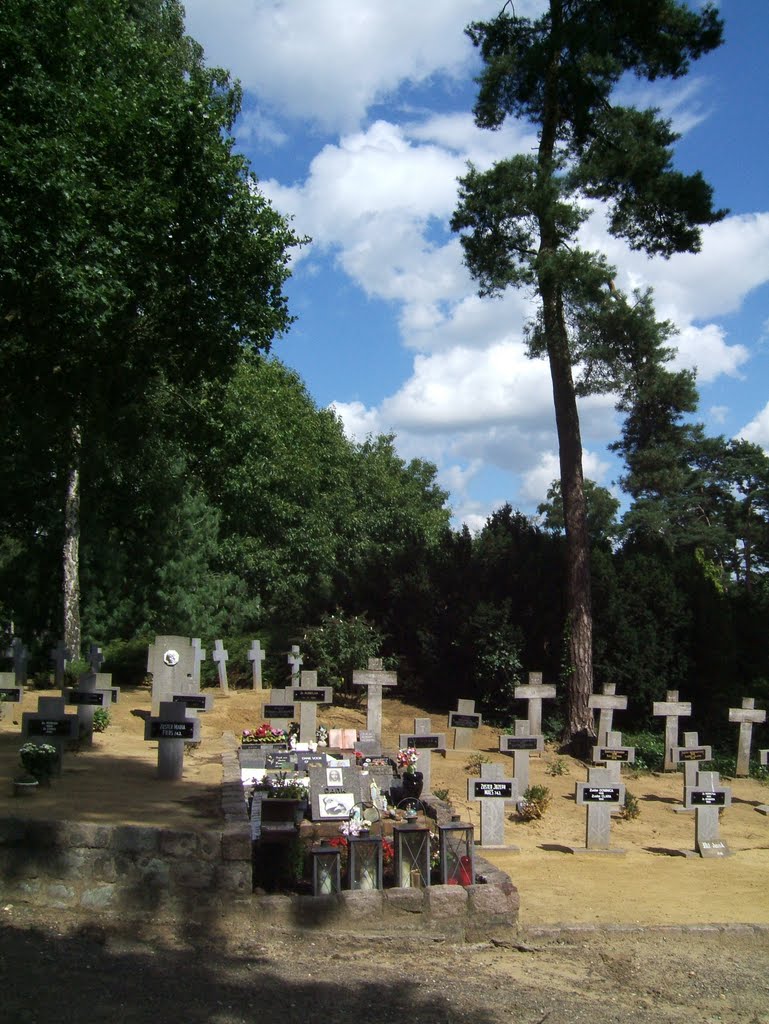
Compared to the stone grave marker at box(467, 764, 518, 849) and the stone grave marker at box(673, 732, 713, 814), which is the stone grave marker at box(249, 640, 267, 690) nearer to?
the stone grave marker at box(673, 732, 713, 814)

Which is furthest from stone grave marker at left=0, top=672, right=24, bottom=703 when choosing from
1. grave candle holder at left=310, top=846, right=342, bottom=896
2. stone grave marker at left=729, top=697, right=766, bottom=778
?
stone grave marker at left=729, top=697, right=766, bottom=778

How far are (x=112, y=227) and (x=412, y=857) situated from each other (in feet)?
24.2

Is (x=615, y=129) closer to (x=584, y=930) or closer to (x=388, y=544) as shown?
(x=584, y=930)

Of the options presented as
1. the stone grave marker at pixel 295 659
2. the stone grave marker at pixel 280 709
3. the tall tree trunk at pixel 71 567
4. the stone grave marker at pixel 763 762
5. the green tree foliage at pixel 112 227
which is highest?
the green tree foliage at pixel 112 227

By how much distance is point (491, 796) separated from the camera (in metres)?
9.99

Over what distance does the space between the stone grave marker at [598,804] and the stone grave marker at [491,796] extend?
2.69 ft

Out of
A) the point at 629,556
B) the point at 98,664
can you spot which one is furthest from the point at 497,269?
the point at 98,664

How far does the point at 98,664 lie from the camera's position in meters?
19.1

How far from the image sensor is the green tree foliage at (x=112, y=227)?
33.1 feet

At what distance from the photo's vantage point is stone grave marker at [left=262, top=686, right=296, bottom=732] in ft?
46.4

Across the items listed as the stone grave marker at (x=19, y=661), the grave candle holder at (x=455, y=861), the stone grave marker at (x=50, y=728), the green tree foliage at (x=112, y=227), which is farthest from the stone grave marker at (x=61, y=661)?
the grave candle holder at (x=455, y=861)

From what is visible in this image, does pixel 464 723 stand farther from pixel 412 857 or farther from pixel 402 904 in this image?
pixel 402 904

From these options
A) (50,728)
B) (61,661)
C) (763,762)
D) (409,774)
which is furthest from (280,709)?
(763,762)

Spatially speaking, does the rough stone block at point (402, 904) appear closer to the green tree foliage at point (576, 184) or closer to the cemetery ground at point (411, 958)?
the cemetery ground at point (411, 958)
